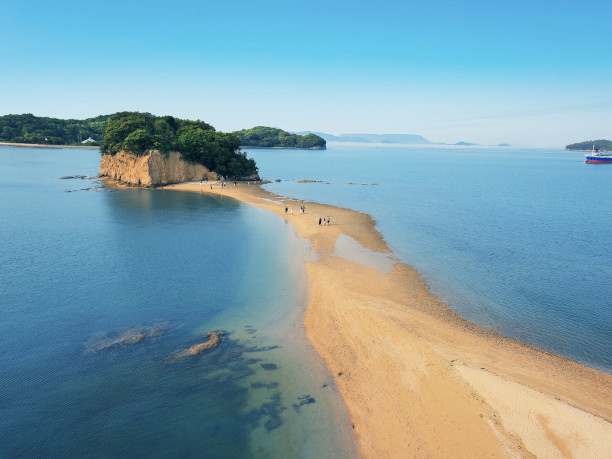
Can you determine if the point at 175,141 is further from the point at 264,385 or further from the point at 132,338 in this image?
the point at 264,385

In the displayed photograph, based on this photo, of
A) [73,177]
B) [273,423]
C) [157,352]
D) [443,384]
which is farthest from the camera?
[73,177]

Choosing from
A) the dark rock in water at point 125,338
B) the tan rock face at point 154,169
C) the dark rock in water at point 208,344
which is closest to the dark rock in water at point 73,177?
the tan rock face at point 154,169

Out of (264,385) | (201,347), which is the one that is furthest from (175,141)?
(264,385)

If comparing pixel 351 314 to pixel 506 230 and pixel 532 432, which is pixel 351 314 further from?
pixel 506 230

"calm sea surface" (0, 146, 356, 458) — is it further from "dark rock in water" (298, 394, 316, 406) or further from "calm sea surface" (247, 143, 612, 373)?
"calm sea surface" (247, 143, 612, 373)

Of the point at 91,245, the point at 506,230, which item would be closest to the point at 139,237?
the point at 91,245

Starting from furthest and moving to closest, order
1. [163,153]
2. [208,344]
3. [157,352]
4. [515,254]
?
[163,153] < [515,254] < [208,344] < [157,352]

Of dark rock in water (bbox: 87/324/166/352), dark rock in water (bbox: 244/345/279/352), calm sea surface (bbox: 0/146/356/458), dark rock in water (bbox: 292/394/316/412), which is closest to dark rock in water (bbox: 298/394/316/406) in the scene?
dark rock in water (bbox: 292/394/316/412)
